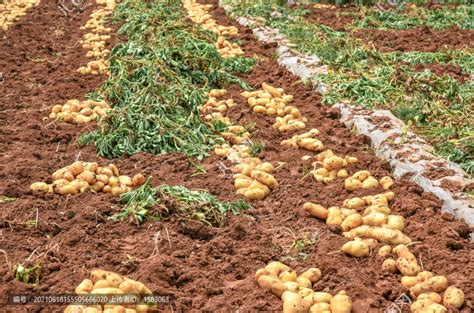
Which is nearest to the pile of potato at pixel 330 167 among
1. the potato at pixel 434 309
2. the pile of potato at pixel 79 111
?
the potato at pixel 434 309

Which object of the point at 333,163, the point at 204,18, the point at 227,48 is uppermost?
the point at 333,163

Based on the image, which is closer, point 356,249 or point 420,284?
point 420,284

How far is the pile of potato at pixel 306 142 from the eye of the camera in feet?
18.5

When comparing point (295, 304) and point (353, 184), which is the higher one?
point (295, 304)

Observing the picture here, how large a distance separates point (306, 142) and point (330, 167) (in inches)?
21.7

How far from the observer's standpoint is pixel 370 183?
192 inches

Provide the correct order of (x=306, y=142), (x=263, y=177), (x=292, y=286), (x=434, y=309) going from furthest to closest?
(x=306, y=142)
(x=263, y=177)
(x=292, y=286)
(x=434, y=309)

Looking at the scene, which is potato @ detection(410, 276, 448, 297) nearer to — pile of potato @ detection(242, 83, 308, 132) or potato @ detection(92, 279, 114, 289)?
potato @ detection(92, 279, 114, 289)

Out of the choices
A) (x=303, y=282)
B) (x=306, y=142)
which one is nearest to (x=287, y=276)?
(x=303, y=282)

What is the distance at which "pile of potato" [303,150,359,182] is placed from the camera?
515 cm

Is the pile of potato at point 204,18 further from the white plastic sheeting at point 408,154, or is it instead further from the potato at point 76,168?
the potato at point 76,168

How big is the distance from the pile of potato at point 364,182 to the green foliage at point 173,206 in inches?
36.6

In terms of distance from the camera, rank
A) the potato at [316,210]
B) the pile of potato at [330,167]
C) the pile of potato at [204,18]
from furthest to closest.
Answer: the pile of potato at [204,18], the pile of potato at [330,167], the potato at [316,210]

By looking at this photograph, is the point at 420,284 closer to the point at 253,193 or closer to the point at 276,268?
the point at 276,268
